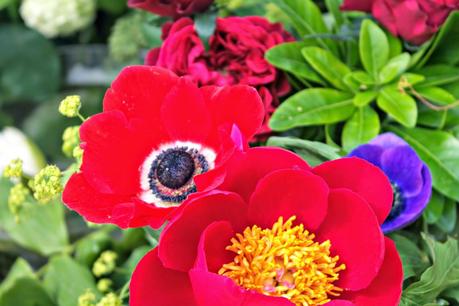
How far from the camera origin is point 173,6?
0.45 m

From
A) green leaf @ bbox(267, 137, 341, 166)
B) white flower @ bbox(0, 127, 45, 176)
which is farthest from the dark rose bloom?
white flower @ bbox(0, 127, 45, 176)

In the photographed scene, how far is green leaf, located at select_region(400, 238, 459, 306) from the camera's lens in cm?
32

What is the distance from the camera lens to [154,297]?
0.28 metres

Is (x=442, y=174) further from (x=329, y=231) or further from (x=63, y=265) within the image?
(x=63, y=265)

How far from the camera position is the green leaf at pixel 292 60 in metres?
0.43

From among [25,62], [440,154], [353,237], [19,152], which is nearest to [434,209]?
[440,154]

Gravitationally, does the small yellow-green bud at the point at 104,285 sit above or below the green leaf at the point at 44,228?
above

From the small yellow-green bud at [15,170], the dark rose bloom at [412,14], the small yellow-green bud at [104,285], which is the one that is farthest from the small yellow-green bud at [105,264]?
the dark rose bloom at [412,14]

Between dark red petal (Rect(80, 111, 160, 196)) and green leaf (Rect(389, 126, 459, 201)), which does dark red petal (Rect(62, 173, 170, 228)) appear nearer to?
dark red petal (Rect(80, 111, 160, 196))

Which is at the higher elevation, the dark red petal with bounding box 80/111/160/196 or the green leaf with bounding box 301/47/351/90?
the dark red petal with bounding box 80/111/160/196

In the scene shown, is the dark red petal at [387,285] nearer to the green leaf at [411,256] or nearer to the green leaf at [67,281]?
the green leaf at [411,256]

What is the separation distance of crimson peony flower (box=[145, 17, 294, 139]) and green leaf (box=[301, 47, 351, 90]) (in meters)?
0.03

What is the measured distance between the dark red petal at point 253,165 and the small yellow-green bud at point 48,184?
0.25 feet

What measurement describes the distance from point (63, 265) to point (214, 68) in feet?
0.62
